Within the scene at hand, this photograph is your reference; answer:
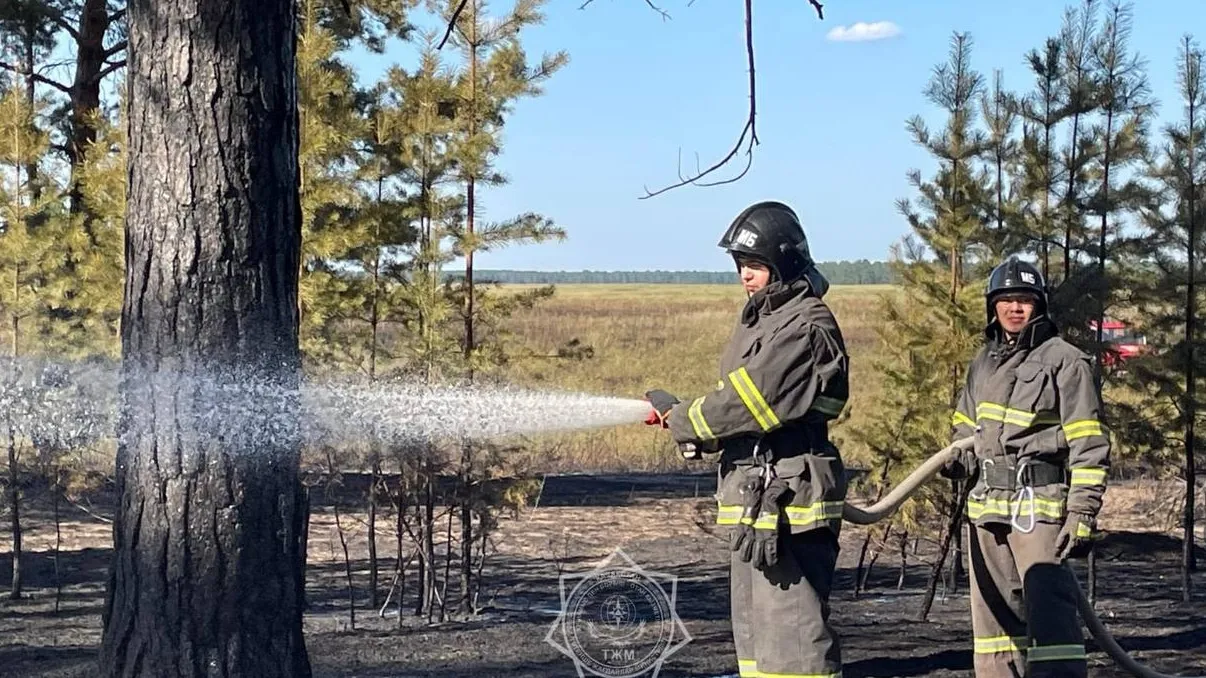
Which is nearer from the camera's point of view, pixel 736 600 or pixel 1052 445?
pixel 736 600

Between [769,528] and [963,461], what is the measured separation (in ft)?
6.11

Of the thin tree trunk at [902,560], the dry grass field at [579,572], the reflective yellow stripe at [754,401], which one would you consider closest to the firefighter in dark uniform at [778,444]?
the reflective yellow stripe at [754,401]

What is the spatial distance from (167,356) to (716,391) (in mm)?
1899

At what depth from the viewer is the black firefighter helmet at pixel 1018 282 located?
5.69m

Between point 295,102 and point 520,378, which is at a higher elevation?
point 295,102

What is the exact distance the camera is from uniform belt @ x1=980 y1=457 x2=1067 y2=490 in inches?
220

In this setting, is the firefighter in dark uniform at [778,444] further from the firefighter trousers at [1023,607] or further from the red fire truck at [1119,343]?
the red fire truck at [1119,343]

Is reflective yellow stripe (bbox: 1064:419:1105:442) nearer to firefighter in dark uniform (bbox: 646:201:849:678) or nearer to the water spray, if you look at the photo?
firefighter in dark uniform (bbox: 646:201:849:678)

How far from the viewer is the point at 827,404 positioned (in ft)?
15.2

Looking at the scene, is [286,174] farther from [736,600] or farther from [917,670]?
[917,670]

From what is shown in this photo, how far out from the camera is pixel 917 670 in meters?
6.87

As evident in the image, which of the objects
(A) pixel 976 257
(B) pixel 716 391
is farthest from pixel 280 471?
(A) pixel 976 257

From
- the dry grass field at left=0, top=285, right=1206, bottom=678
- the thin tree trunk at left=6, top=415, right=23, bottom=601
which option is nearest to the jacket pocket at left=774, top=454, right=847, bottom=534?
the dry grass field at left=0, top=285, right=1206, bottom=678

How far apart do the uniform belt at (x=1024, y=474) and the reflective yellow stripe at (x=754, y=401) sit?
64.4 inches
